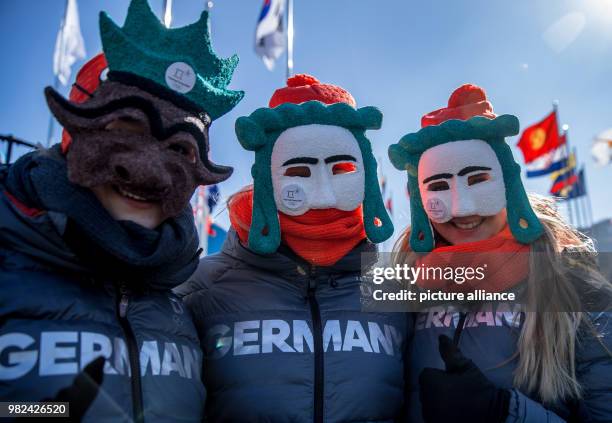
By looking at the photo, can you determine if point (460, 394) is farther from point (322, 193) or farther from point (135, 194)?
point (135, 194)

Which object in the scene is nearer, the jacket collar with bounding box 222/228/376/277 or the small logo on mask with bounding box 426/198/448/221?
the jacket collar with bounding box 222/228/376/277

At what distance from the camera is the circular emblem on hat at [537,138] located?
49.2 feet

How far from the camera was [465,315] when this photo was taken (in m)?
2.35

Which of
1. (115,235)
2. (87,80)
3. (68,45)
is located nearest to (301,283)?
(115,235)

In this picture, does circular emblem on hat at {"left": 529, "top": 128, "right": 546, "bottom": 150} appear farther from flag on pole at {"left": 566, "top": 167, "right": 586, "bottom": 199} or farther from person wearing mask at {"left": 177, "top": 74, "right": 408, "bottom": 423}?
person wearing mask at {"left": 177, "top": 74, "right": 408, "bottom": 423}

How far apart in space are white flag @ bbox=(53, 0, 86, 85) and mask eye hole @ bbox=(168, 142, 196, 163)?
12986mm

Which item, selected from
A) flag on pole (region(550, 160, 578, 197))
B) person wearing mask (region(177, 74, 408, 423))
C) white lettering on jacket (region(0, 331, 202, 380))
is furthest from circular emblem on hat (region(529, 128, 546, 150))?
white lettering on jacket (region(0, 331, 202, 380))

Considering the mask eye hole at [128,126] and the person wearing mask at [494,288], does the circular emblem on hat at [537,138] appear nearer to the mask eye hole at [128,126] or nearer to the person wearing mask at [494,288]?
the person wearing mask at [494,288]

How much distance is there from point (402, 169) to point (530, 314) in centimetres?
105

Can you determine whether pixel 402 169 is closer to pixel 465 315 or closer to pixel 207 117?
pixel 465 315

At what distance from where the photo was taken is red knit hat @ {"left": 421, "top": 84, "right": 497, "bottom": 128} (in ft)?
9.04

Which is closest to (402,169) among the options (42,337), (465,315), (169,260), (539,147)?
(465,315)

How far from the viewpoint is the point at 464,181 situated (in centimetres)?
254

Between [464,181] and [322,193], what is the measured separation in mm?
757
